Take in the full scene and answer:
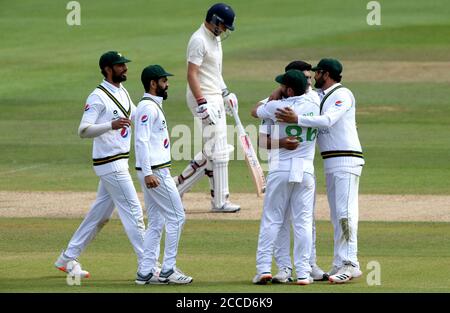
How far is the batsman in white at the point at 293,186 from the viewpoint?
36.6ft

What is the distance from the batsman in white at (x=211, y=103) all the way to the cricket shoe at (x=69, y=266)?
146 inches

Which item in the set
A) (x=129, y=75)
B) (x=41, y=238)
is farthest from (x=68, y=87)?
(x=41, y=238)

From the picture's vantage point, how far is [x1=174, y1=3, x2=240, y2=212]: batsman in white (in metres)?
15.1

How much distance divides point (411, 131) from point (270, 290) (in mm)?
11901

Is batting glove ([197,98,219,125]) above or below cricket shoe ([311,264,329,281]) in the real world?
above

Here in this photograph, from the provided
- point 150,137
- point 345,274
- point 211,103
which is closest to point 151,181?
point 150,137

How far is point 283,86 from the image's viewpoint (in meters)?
11.3

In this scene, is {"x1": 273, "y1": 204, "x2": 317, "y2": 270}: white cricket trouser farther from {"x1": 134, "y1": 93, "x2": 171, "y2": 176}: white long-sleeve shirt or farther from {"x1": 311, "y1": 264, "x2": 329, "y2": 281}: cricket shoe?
{"x1": 134, "y1": 93, "x2": 171, "y2": 176}: white long-sleeve shirt

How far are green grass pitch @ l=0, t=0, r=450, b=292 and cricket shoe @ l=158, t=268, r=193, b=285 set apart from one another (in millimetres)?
124

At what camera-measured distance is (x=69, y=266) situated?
38.4 ft

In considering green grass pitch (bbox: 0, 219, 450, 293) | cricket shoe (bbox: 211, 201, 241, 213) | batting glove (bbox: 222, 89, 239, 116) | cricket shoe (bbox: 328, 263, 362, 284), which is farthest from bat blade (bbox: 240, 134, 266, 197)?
cricket shoe (bbox: 328, 263, 362, 284)

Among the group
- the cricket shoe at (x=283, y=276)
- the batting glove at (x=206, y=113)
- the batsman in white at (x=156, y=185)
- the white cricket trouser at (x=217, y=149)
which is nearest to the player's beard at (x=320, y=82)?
the batsman in white at (x=156, y=185)

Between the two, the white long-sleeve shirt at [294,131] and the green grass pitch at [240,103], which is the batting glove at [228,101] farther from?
the white long-sleeve shirt at [294,131]
